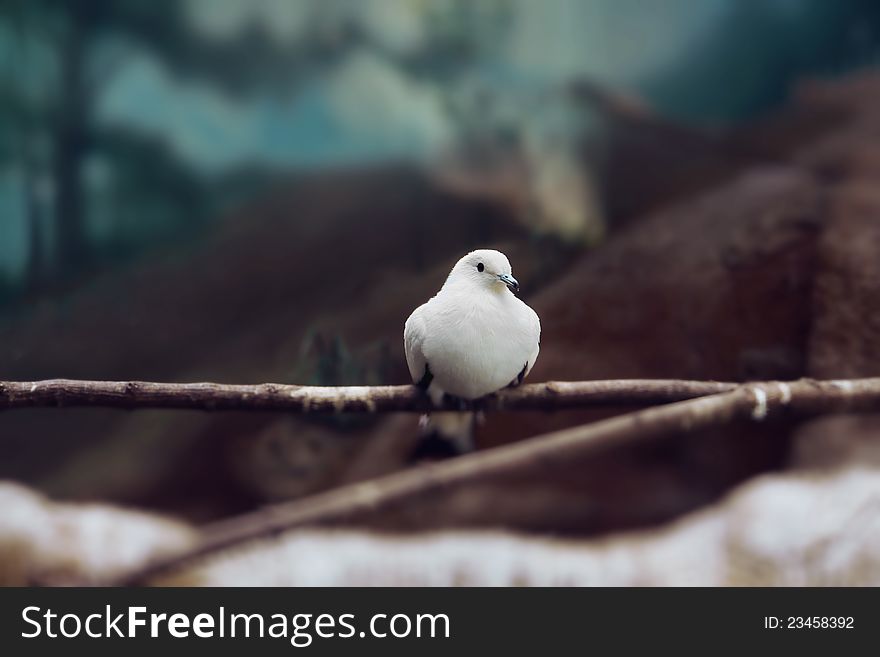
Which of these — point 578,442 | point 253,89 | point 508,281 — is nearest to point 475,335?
point 508,281

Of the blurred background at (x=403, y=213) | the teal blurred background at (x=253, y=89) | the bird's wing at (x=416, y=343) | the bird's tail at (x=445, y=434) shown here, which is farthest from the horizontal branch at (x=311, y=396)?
the teal blurred background at (x=253, y=89)

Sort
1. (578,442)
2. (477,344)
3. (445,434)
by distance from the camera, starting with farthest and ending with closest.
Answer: (445,434) < (477,344) < (578,442)

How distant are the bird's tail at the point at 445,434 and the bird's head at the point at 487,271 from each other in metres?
0.42

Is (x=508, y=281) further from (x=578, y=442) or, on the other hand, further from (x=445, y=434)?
(x=445, y=434)

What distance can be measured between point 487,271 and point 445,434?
60 centimetres

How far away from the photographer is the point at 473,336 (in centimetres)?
165

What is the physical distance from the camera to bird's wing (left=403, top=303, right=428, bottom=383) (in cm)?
170

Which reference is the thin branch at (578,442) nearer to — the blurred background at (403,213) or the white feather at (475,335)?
the white feather at (475,335)

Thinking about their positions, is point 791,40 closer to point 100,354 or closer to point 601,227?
point 601,227

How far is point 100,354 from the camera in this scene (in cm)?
241

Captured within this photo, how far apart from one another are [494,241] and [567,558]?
1.15 metres

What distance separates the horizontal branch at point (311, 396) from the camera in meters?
1.61

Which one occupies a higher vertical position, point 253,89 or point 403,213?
point 253,89
